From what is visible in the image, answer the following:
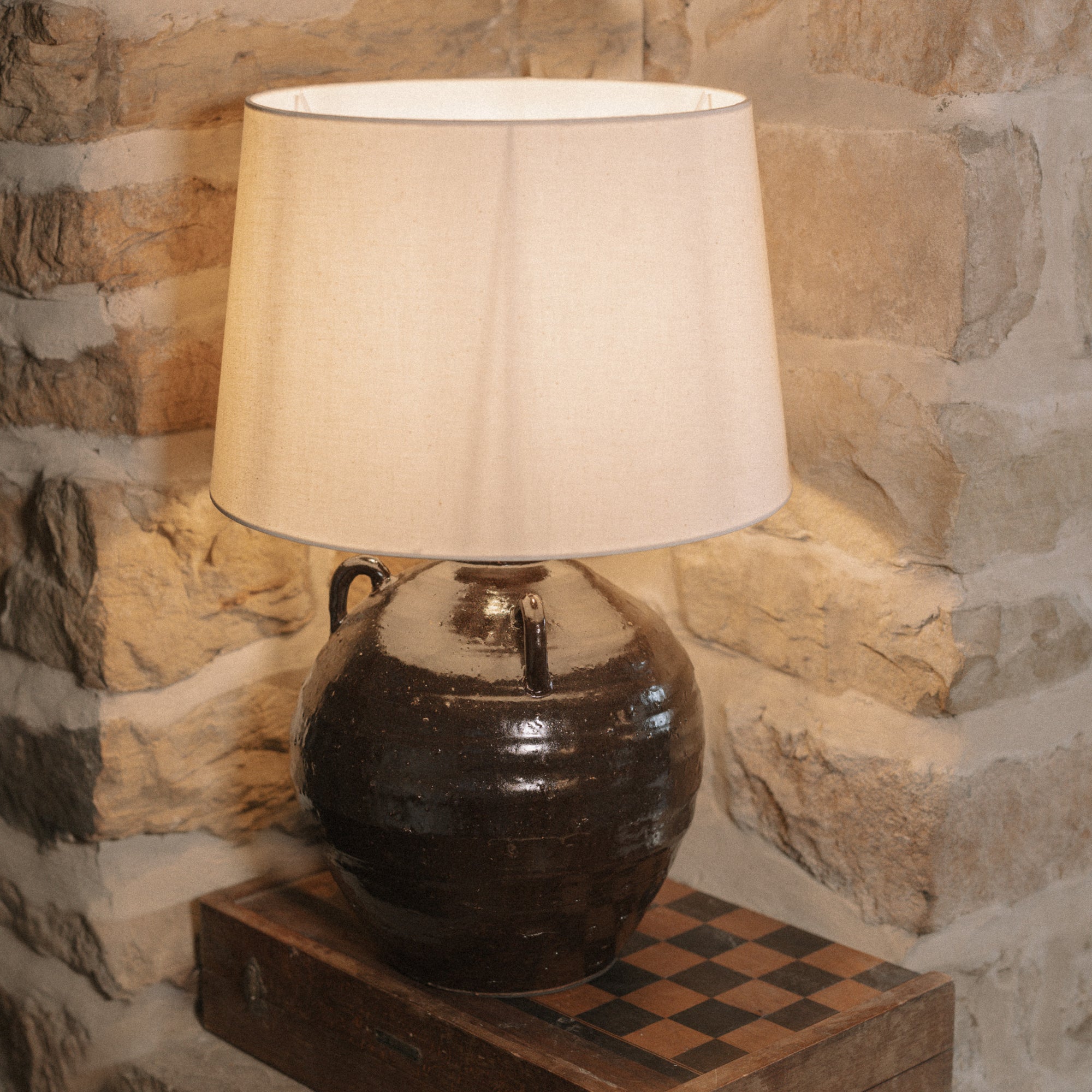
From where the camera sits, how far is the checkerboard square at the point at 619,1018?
113 cm

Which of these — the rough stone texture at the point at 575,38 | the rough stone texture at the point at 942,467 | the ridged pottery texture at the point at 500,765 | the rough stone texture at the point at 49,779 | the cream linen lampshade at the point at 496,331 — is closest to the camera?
the cream linen lampshade at the point at 496,331

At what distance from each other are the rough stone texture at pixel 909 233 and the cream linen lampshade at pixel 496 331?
0.69 ft

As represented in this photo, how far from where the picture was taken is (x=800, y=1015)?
1152 mm

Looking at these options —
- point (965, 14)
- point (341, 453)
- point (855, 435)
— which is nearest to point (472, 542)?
point (341, 453)

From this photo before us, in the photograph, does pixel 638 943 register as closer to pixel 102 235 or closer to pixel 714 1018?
pixel 714 1018

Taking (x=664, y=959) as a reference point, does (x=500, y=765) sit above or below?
above

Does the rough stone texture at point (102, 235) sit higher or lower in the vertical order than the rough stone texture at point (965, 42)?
lower

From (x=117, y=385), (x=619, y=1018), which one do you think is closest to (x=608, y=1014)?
(x=619, y=1018)

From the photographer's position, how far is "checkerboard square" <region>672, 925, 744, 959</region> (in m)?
1.27

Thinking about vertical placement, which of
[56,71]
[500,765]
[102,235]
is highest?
[56,71]

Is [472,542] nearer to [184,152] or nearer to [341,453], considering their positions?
[341,453]

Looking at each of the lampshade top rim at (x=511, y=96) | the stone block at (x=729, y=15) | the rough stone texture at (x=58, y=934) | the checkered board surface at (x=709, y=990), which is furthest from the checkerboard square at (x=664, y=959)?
the stone block at (x=729, y=15)

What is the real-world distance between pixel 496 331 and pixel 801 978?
624 mm

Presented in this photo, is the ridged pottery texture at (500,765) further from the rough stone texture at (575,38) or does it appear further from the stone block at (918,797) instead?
the rough stone texture at (575,38)
